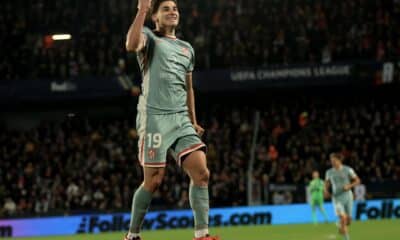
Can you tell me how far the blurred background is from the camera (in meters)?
25.6

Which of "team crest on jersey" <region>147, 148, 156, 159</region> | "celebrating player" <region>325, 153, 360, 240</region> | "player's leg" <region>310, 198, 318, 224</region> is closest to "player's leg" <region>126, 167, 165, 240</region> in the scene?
"team crest on jersey" <region>147, 148, 156, 159</region>

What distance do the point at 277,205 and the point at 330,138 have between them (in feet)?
12.8

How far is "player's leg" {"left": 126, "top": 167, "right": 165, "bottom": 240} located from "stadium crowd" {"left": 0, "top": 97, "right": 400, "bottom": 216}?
17506 mm

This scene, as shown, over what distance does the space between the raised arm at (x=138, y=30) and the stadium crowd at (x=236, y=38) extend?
2161 cm

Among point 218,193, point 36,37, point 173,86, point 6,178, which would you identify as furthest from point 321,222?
point 173,86

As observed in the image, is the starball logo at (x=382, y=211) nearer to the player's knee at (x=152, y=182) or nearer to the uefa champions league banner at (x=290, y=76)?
the uefa champions league banner at (x=290, y=76)

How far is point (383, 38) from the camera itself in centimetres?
2753

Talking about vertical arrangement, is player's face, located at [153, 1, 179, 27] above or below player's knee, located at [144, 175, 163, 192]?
above

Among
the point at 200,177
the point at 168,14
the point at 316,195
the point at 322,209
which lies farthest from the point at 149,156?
the point at 322,209

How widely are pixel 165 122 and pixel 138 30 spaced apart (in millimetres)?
830

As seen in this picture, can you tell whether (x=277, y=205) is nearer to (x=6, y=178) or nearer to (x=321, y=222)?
(x=321, y=222)

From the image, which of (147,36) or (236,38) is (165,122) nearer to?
(147,36)

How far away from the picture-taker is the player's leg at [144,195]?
6.69 meters

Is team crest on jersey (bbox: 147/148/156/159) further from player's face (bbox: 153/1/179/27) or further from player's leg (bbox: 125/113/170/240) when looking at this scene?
player's face (bbox: 153/1/179/27)
